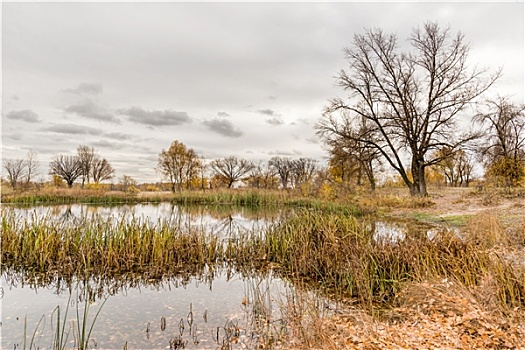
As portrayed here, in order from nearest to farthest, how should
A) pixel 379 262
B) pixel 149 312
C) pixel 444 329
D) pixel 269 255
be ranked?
pixel 444 329 < pixel 149 312 < pixel 379 262 < pixel 269 255

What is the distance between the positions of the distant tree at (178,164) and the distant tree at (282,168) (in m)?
20.6

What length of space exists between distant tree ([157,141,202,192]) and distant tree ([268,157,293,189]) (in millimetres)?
20587

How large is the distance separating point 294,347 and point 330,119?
21199 mm

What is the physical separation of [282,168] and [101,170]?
37009 mm

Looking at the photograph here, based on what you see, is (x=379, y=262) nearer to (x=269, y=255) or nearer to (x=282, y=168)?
(x=269, y=255)

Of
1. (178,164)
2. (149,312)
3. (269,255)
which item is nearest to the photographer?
(149,312)

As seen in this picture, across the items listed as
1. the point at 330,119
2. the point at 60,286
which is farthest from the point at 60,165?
the point at 60,286

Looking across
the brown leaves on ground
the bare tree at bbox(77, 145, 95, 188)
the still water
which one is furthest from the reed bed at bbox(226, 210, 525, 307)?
the bare tree at bbox(77, 145, 95, 188)

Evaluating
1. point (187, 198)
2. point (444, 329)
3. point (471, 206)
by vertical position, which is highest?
point (187, 198)

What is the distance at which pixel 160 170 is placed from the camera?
172 ft

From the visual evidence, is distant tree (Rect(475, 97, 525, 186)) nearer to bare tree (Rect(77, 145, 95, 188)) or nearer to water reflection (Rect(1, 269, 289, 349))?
water reflection (Rect(1, 269, 289, 349))

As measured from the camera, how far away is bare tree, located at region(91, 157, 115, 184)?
59875 millimetres

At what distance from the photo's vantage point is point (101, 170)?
62.4 meters

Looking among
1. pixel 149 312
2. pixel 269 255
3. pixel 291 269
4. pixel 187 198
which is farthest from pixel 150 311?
pixel 187 198
